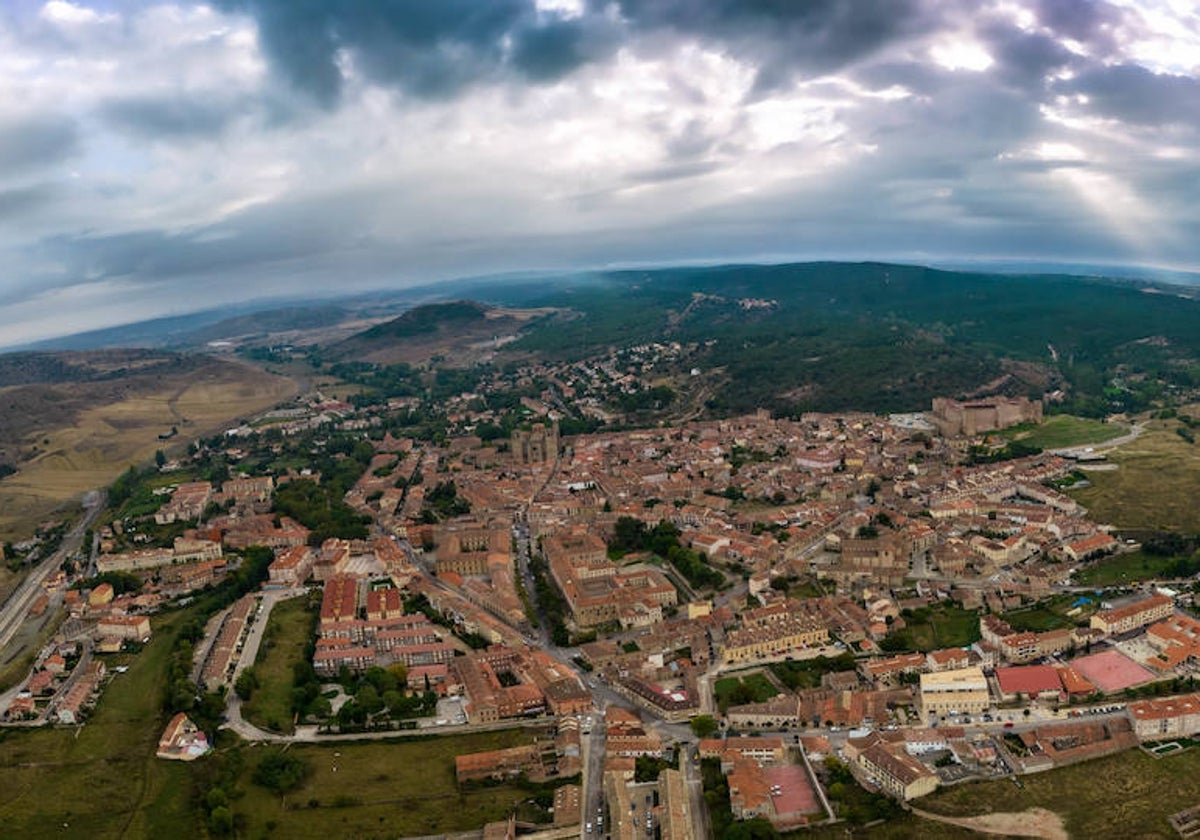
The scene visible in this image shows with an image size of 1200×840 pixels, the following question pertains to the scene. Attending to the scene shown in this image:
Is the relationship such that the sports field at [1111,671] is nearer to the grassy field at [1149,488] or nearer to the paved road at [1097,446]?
the grassy field at [1149,488]

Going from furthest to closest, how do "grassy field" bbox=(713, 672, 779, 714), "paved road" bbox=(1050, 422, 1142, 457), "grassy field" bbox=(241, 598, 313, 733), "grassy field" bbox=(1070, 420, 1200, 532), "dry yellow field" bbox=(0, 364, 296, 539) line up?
"dry yellow field" bbox=(0, 364, 296, 539)
"paved road" bbox=(1050, 422, 1142, 457)
"grassy field" bbox=(1070, 420, 1200, 532)
"grassy field" bbox=(241, 598, 313, 733)
"grassy field" bbox=(713, 672, 779, 714)

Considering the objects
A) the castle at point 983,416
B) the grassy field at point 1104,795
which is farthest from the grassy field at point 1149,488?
the grassy field at point 1104,795

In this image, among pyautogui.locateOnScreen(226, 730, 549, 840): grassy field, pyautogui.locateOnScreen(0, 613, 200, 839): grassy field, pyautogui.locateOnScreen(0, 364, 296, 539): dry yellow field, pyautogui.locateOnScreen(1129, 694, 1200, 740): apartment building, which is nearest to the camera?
pyautogui.locateOnScreen(226, 730, 549, 840): grassy field

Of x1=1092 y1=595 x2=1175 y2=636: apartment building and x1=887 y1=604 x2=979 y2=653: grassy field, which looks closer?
x1=1092 y1=595 x2=1175 y2=636: apartment building

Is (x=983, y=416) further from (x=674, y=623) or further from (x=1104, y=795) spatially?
(x=1104, y=795)

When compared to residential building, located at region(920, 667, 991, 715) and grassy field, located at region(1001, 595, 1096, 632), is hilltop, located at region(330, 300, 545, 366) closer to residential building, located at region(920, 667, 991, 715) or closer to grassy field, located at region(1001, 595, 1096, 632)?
grassy field, located at region(1001, 595, 1096, 632)

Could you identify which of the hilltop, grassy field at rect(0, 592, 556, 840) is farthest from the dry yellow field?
grassy field at rect(0, 592, 556, 840)

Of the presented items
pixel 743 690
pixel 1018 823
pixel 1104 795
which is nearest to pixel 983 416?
pixel 743 690
